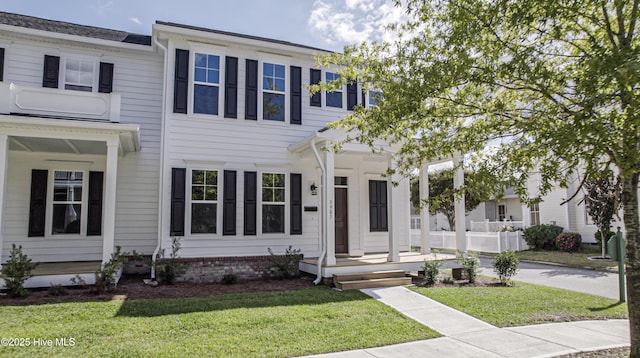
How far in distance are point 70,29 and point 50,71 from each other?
139 centimetres

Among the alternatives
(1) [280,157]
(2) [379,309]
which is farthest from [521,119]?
(1) [280,157]

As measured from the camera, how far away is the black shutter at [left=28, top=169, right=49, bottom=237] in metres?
10.1

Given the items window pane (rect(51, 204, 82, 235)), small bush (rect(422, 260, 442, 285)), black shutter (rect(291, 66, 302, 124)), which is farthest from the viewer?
black shutter (rect(291, 66, 302, 124))

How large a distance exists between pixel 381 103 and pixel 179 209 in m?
6.81

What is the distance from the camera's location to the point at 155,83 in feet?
37.1

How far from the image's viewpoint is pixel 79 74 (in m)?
10.7

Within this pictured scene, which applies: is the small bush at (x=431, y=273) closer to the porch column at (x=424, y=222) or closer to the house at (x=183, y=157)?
the house at (x=183, y=157)

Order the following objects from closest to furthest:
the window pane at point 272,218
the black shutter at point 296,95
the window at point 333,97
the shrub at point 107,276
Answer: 1. the shrub at point 107,276
2. the window pane at point 272,218
3. the black shutter at point 296,95
4. the window at point 333,97

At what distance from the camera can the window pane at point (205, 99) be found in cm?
1080

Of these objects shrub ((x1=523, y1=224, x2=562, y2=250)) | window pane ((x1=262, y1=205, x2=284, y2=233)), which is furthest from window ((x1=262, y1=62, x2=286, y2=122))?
shrub ((x1=523, y1=224, x2=562, y2=250))

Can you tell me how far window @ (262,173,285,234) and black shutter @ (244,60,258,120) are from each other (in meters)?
1.69

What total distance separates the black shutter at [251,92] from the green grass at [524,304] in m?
6.16

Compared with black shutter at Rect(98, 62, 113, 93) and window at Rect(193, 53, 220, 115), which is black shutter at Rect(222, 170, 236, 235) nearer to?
window at Rect(193, 53, 220, 115)

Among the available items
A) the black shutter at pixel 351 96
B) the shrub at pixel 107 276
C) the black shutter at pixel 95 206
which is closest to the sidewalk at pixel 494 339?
the shrub at pixel 107 276
